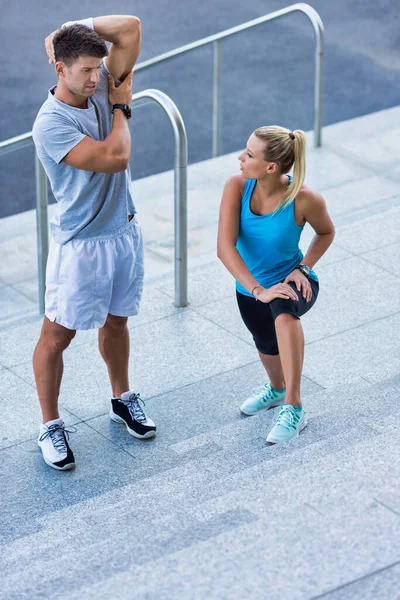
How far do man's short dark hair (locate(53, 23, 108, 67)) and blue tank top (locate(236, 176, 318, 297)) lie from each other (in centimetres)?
86

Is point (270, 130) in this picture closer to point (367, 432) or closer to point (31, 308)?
point (367, 432)

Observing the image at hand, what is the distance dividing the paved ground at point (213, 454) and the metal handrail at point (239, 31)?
871 millimetres

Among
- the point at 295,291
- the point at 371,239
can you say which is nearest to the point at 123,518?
the point at 295,291

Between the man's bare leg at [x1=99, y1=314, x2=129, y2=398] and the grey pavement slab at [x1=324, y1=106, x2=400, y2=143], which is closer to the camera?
the man's bare leg at [x1=99, y1=314, x2=129, y2=398]

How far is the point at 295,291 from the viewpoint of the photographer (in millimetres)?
4113

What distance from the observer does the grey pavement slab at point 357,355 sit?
4.77 m

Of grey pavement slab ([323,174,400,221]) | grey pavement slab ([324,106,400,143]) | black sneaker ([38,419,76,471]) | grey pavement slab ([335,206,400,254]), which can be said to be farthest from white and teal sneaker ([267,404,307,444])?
grey pavement slab ([324,106,400,143])

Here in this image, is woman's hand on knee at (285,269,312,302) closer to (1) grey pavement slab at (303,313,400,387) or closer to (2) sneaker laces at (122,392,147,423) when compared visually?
(1) grey pavement slab at (303,313,400,387)

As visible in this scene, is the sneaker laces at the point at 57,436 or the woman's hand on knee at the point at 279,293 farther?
the sneaker laces at the point at 57,436

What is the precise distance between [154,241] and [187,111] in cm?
314

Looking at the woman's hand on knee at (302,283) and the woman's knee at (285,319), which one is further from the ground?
the woman's hand on knee at (302,283)

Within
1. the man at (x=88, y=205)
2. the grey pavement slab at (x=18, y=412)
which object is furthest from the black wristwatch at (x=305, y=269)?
the grey pavement slab at (x=18, y=412)

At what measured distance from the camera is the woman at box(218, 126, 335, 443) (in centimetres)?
404

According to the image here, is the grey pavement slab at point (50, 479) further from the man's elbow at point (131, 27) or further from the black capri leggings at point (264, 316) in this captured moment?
the man's elbow at point (131, 27)
